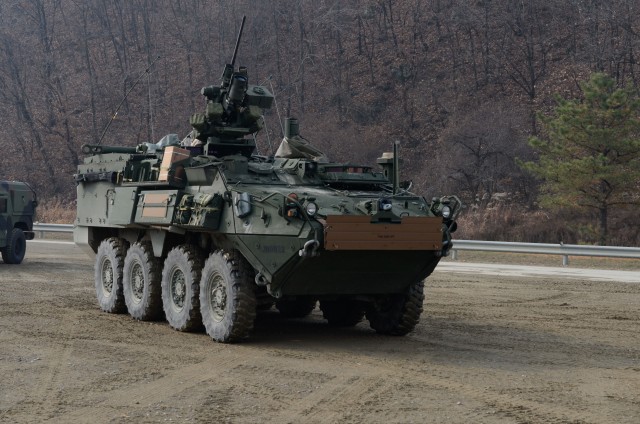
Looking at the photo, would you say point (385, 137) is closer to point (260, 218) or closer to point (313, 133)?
point (313, 133)

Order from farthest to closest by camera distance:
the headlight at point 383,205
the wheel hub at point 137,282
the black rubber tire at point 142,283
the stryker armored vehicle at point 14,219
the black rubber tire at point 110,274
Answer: the stryker armored vehicle at point 14,219 → the black rubber tire at point 110,274 → the wheel hub at point 137,282 → the black rubber tire at point 142,283 → the headlight at point 383,205

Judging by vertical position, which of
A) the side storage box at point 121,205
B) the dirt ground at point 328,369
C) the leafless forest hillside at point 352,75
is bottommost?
the dirt ground at point 328,369

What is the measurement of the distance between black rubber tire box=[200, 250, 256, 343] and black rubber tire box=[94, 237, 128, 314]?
8.95ft

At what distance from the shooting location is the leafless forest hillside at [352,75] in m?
36.8

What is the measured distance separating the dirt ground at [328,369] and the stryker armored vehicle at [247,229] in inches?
16.1

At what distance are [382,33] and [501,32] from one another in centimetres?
546

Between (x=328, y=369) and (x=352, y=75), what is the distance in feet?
115

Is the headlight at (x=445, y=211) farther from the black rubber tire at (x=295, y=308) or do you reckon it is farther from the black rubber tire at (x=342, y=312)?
the black rubber tire at (x=295, y=308)

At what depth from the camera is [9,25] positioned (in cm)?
5666

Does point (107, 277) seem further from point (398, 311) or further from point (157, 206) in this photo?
point (398, 311)

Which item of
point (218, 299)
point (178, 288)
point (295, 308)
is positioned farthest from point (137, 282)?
point (218, 299)

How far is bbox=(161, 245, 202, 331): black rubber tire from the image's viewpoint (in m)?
11.8

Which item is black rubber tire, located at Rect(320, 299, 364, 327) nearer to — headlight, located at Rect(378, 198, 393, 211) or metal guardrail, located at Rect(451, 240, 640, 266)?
headlight, located at Rect(378, 198, 393, 211)

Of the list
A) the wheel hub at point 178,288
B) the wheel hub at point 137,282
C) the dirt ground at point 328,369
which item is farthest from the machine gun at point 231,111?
the dirt ground at point 328,369
